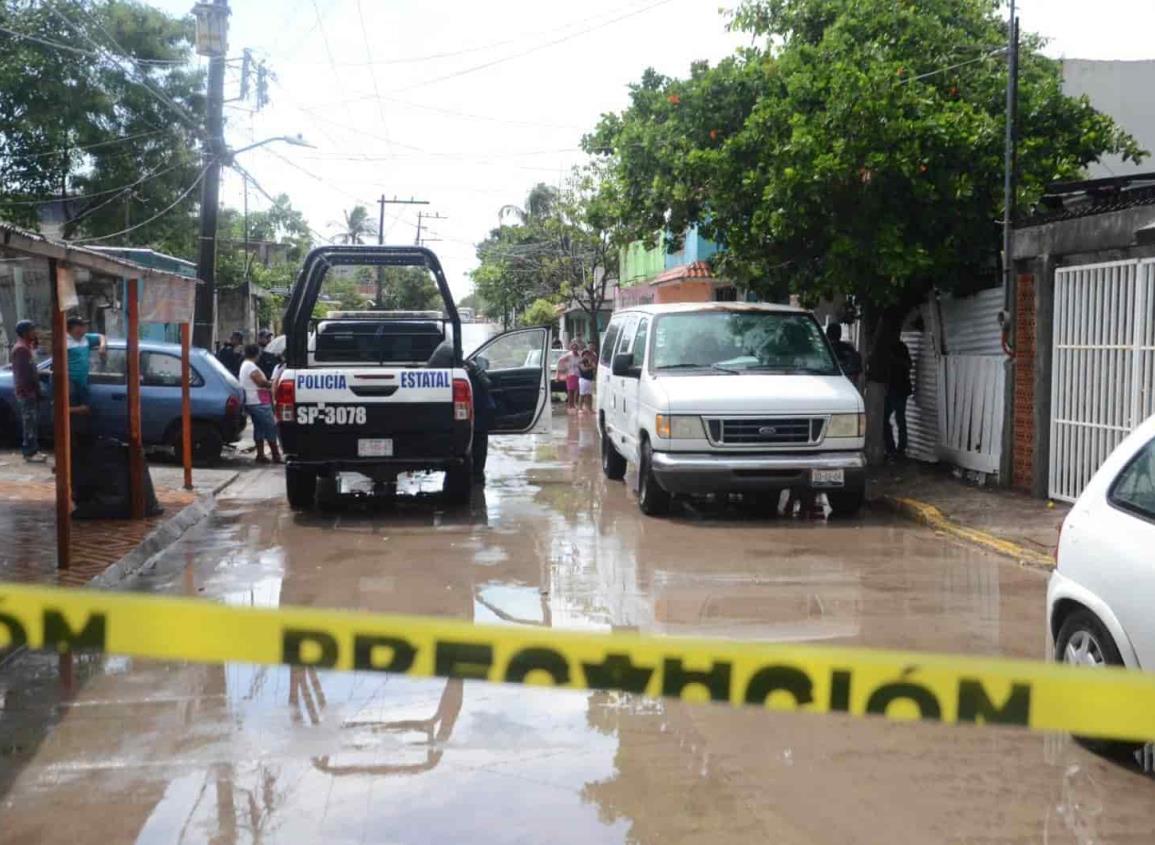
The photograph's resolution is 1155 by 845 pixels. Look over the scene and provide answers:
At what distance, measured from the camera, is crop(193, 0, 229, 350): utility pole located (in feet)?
68.9

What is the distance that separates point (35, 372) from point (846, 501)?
29.8 ft

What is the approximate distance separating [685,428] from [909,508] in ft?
8.49

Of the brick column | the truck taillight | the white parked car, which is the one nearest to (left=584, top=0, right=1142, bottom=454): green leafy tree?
the brick column

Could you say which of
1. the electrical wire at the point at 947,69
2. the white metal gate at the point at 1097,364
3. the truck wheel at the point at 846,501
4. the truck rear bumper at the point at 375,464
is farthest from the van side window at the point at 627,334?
the white metal gate at the point at 1097,364

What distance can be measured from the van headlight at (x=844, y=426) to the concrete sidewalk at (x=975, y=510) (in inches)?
43.3

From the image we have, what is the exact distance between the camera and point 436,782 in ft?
15.2

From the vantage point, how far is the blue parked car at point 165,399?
15.1 metres

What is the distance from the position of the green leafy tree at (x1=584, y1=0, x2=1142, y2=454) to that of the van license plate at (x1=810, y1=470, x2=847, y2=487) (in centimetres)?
278

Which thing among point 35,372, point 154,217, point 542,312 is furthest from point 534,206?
point 35,372

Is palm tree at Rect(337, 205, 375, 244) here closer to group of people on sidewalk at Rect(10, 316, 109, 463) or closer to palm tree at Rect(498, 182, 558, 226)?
palm tree at Rect(498, 182, 558, 226)

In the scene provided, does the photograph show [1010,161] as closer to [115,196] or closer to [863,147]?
[863,147]

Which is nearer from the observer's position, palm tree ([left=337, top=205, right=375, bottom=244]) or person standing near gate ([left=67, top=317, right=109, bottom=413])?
person standing near gate ([left=67, top=317, right=109, bottom=413])

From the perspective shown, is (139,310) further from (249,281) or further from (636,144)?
(249,281)

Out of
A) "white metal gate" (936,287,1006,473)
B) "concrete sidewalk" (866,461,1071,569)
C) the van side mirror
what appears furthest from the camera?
"white metal gate" (936,287,1006,473)
